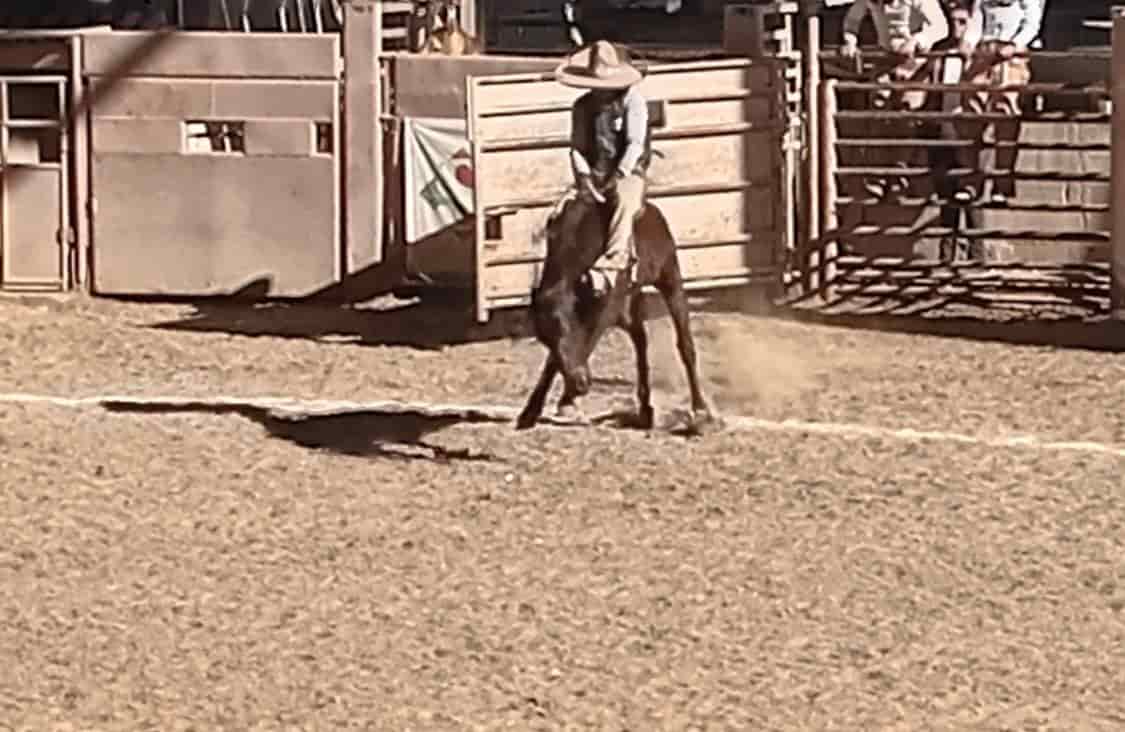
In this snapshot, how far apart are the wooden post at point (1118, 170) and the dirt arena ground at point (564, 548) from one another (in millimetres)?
836

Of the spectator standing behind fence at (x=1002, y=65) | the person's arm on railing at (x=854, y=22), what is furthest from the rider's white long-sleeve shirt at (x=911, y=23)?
the spectator standing behind fence at (x=1002, y=65)

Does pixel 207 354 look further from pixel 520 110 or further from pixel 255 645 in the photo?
pixel 255 645

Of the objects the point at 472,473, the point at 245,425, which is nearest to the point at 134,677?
the point at 472,473

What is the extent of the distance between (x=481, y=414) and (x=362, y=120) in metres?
3.62

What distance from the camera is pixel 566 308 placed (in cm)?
1197

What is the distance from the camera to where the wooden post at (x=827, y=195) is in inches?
620

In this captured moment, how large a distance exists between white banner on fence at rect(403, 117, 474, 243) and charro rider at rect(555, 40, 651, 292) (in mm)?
3758

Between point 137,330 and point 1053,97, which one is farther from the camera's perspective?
point 1053,97

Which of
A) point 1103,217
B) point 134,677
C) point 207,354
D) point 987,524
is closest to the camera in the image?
point 134,677

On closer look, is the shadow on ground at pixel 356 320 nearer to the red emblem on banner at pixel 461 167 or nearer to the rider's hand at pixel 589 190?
the red emblem on banner at pixel 461 167

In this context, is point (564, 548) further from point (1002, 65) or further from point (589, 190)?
point (1002, 65)

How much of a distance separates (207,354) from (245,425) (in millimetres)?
2100

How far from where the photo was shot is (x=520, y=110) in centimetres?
1469

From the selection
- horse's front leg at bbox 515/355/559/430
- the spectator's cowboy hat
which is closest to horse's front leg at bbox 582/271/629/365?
horse's front leg at bbox 515/355/559/430
